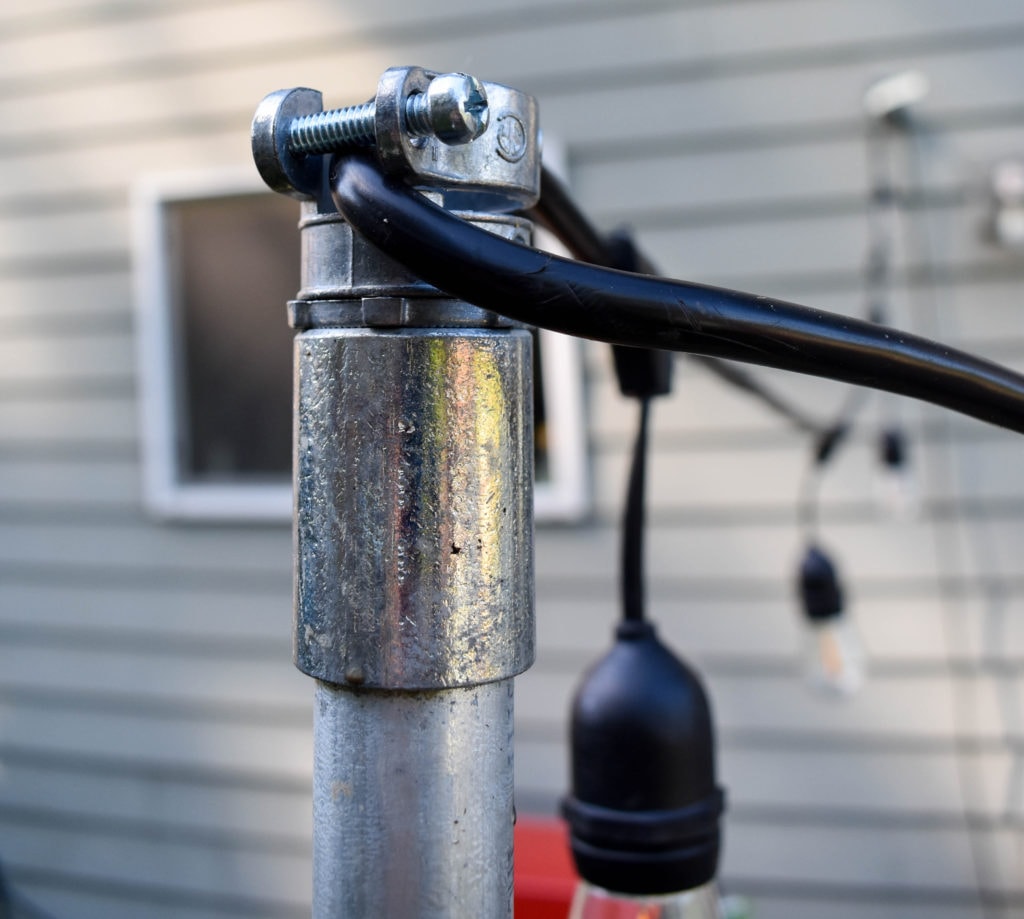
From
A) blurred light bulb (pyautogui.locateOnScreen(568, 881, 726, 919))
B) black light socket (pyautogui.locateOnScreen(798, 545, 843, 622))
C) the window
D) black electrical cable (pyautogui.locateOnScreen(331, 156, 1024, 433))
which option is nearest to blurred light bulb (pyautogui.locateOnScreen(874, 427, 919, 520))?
black light socket (pyautogui.locateOnScreen(798, 545, 843, 622))

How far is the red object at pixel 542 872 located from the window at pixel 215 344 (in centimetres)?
107

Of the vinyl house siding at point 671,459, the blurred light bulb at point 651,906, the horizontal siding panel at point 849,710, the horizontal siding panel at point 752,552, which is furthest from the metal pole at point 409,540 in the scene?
the horizontal siding panel at point 849,710

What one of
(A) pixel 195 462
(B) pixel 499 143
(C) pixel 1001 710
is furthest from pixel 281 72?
(B) pixel 499 143

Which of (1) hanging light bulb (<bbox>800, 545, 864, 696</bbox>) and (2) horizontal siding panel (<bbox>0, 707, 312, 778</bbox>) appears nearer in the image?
(1) hanging light bulb (<bbox>800, 545, 864, 696</bbox>)

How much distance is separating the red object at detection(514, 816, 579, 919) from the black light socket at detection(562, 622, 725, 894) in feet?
3.29

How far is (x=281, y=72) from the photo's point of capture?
106 inches

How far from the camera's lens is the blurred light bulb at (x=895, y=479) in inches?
86.9

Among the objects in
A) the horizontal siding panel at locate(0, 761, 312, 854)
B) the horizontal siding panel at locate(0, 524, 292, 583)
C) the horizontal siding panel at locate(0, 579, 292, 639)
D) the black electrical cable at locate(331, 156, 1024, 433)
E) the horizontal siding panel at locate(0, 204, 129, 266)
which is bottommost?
the horizontal siding panel at locate(0, 761, 312, 854)

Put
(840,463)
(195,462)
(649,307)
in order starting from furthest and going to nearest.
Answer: (195,462) → (840,463) → (649,307)

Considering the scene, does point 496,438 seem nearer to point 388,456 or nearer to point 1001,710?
point 388,456

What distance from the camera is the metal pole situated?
303mm

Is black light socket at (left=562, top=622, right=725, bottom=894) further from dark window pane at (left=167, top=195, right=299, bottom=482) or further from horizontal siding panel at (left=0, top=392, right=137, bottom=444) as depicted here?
horizontal siding panel at (left=0, top=392, right=137, bottom=444)

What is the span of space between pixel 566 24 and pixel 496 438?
240 cm

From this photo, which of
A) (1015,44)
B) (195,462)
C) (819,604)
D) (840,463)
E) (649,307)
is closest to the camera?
(649,307)
